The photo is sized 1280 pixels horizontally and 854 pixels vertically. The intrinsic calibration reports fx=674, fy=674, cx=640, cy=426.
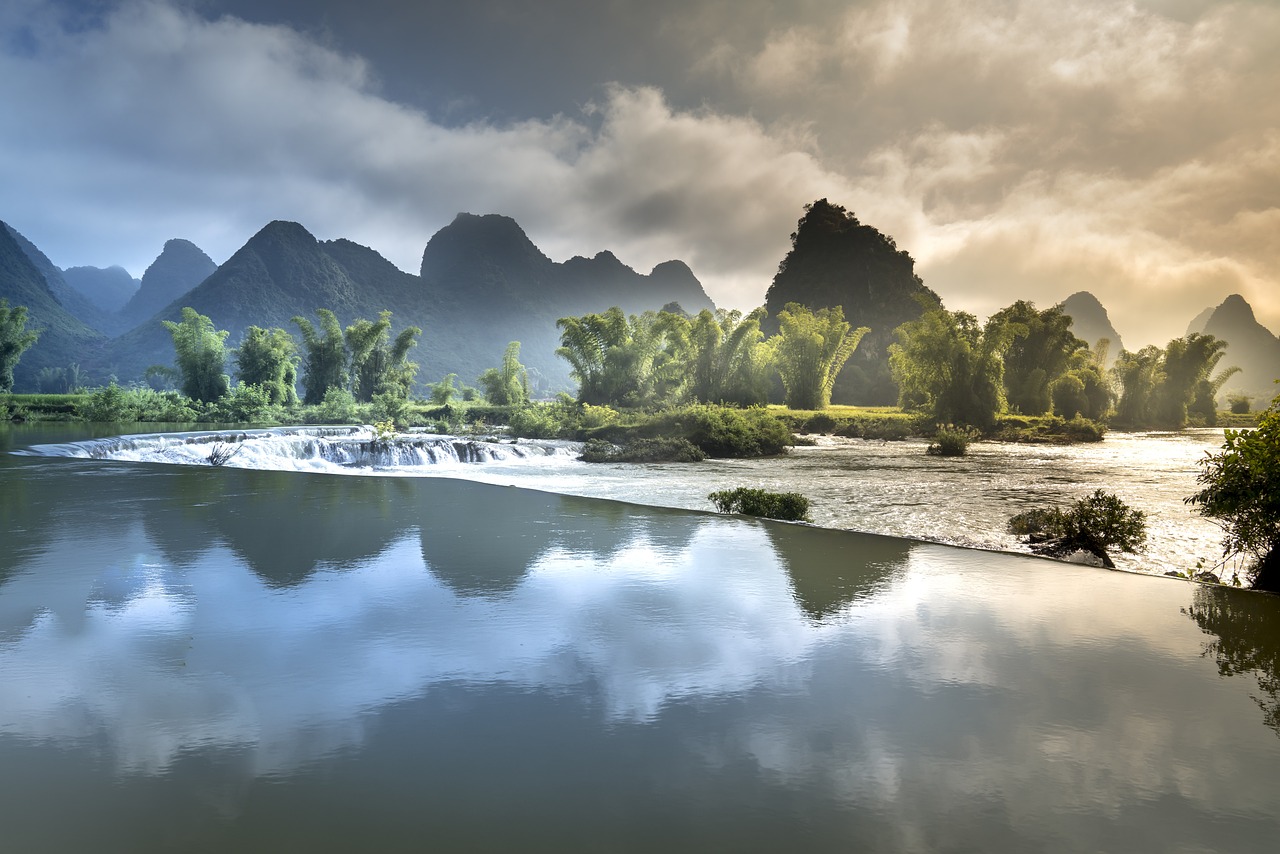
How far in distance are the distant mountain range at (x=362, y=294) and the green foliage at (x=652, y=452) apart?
59613 mm

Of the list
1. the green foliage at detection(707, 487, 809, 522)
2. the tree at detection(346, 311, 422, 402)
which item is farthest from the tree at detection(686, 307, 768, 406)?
the green foliage at detection(707, 487, 809, 522)

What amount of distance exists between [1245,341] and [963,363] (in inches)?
3384

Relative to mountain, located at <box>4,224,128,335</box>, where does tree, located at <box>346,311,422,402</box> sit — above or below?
below

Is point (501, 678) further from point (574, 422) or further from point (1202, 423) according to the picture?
point (1202, 423)

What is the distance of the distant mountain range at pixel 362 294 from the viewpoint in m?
83.8

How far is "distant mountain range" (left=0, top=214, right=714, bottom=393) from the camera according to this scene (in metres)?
83.8

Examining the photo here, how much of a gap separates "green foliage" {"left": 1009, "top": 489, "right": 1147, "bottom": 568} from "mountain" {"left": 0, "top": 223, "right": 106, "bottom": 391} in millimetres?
91095

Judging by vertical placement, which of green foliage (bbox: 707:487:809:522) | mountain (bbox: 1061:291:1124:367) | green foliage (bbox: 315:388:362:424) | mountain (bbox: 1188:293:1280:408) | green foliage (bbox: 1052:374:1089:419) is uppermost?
mountain (bbox: 1061:291:1124:367)

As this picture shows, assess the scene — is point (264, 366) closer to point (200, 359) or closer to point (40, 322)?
point (200, 359)

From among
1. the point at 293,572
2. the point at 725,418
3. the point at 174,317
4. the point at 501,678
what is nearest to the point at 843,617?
the point at 501,678

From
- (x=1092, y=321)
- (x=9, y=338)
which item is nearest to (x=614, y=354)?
(x=9, y=338)

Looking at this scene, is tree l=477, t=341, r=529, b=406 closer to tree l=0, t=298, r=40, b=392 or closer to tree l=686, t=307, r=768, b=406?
tree l=686, t=307, r=768, b=406

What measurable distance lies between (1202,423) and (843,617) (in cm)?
4109

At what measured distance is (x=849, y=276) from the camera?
6800 cm
